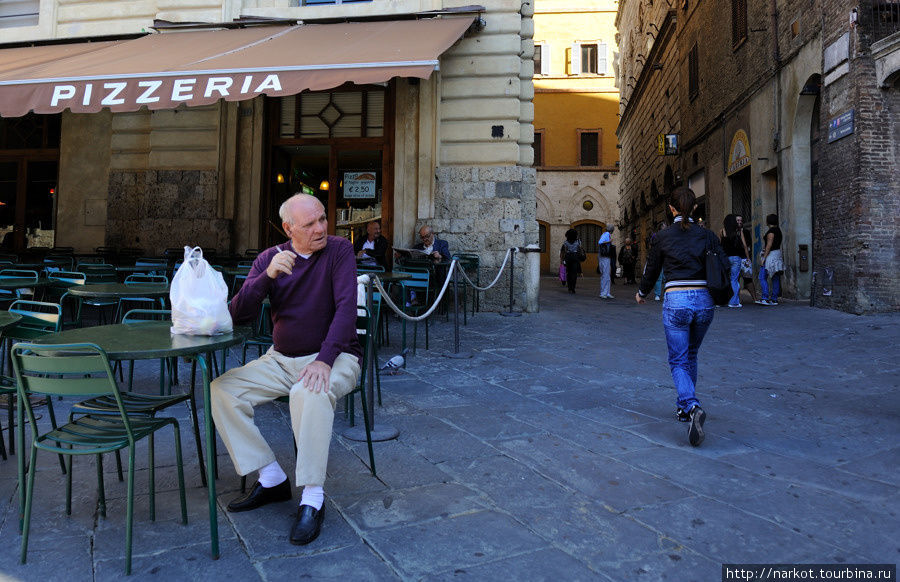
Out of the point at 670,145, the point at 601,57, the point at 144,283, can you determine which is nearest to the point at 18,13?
the point at 144,283

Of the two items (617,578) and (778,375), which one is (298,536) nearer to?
(617,578)

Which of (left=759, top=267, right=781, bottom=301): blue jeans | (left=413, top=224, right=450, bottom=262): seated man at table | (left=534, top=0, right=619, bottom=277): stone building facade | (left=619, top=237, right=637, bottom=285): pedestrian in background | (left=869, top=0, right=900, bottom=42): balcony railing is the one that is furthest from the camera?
(left=534, top=0, right=619, bottom=277): stone building facade

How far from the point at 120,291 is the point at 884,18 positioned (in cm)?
963

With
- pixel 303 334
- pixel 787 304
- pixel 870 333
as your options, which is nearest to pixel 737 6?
pixel 787 304

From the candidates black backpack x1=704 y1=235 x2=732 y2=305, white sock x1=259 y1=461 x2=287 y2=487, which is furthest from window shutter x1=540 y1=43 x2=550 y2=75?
white sock x1=259 y1=461 x2=287 y2=487

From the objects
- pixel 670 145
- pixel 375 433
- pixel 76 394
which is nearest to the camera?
pixel 76 394

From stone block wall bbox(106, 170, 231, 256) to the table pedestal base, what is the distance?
694cm

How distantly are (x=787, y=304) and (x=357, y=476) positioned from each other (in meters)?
9.30

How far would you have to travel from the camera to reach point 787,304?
10.1m

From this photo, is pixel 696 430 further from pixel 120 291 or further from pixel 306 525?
pixel 120 291

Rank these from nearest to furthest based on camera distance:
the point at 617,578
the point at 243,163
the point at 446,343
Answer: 1. the point at 617,578
2. the point at 446,343
3. the point at 243,163

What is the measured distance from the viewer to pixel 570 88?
29.0 m

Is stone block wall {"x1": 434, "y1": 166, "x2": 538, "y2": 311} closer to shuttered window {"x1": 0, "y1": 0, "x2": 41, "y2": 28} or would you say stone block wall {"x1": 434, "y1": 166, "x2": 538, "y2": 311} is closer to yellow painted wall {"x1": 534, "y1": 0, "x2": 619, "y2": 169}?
shuttered window {"x1": 0, "y1": 0, "x2": 41, "y2": 28}

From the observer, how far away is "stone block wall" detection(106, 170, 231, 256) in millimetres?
9711
